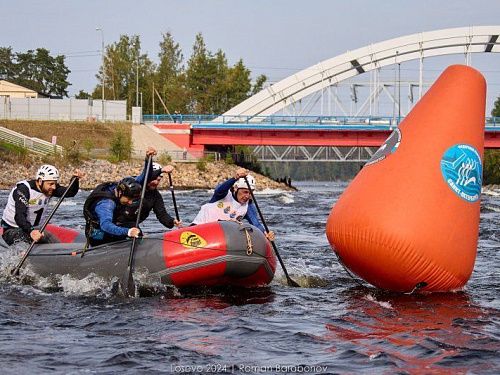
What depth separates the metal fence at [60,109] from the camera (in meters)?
74.8

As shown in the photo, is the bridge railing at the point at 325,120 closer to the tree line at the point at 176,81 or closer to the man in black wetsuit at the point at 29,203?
the tree line at the point at 176,81

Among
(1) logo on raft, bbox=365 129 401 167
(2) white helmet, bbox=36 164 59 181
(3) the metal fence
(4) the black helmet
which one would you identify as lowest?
(4) the black helmet

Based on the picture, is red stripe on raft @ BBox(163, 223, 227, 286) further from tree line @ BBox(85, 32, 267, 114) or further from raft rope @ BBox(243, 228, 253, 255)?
tree line @ BBox(85, 32, 267, 114)

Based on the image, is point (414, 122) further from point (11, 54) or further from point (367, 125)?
point (11, 54)

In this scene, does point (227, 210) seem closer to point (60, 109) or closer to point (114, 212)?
point (114, 212)

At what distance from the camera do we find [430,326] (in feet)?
33.8

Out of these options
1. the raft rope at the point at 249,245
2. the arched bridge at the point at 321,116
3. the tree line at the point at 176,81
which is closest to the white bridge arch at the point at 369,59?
the arched bridge at the point at 321,116

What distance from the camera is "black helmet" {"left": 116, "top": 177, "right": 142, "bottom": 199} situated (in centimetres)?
1230

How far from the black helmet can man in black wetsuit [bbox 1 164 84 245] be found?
46.1 inches

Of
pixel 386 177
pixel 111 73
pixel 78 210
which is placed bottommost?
pixel 78 210

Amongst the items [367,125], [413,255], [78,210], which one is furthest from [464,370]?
[367,125]

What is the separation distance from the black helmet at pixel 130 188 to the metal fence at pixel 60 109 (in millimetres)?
62240

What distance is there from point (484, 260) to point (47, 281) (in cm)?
824

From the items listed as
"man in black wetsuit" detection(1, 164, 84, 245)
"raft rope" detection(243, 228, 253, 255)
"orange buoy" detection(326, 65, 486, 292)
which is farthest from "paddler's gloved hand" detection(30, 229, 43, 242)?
"orange buoy" detection(326, 65, 486, 292)
